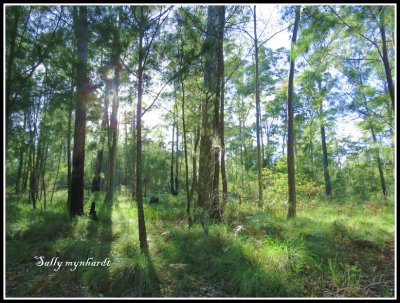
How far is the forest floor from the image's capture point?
11.3 feet

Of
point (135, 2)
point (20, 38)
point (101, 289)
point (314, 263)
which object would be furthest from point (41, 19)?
point (314, 263)

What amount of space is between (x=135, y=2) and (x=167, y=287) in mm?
4329

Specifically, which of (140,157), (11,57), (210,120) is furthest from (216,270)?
(11,57)

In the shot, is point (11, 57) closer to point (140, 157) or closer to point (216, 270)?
point (140, 157)

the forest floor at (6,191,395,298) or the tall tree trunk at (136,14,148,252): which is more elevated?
the tall tree trunk at (136,14,148,252)

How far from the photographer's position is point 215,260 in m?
4.14

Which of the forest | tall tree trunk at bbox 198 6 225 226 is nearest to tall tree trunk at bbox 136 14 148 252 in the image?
the forest

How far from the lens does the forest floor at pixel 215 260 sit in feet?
11.3

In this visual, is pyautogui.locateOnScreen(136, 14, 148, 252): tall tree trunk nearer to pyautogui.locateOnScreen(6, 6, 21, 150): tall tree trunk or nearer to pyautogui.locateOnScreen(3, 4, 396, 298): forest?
pyautogui.locateOnScreen(3, 4, 396, 298): forest

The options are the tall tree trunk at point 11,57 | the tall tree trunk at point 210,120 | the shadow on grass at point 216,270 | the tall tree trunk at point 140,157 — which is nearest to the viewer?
the shadow on grass at point 216,270

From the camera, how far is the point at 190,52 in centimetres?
544

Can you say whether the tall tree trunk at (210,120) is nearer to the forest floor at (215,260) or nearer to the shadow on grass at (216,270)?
the forest floor at (215,260)

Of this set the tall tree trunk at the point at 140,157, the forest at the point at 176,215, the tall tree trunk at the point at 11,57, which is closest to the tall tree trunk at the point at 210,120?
the forest at the point at 176,215

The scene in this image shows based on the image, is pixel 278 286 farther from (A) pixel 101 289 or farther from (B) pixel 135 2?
(B) pixel 135 2
